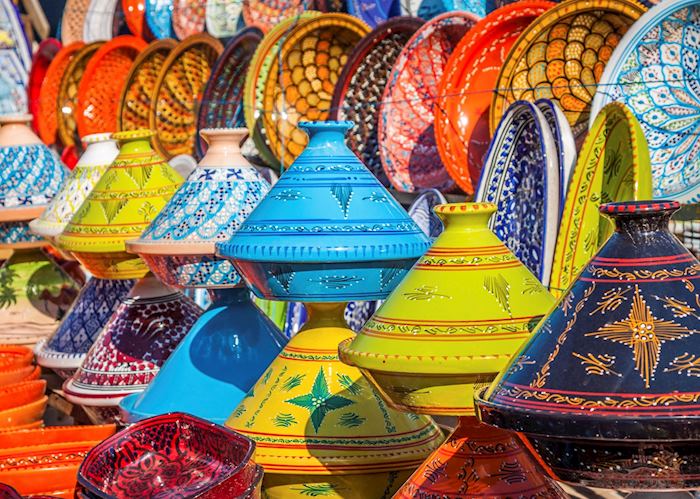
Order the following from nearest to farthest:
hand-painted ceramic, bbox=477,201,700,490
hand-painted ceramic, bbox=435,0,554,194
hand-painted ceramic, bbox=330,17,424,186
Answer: hand-painted ceramic, bbox=477,201,700,490
hand-painted ceramic, bbox=435,0,554,194
hand-painted ceramic, bbox=330,17,424,186

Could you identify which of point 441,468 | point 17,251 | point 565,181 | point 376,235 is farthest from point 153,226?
point 17,251

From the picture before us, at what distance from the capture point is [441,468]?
1.26 m

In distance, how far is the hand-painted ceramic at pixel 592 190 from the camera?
6.17 feet

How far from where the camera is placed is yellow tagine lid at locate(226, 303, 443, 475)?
5.00 ft

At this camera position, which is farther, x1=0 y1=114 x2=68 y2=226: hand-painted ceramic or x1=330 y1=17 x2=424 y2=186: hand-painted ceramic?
x1=330 y1=17 x2=424 y2=186: hand-painted ceramic

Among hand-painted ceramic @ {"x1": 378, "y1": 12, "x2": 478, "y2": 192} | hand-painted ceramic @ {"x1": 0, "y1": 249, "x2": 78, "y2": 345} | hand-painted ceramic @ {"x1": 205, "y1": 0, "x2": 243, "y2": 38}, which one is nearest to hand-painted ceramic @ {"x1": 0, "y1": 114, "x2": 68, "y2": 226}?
hand-painted ceramic @ {"x1": 0, "y1": 249, "x2": 78, "y2": 345}

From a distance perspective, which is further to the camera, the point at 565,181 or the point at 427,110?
the point at 427,110

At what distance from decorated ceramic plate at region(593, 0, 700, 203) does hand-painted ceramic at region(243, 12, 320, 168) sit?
140 centimetres

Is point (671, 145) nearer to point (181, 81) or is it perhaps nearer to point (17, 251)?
point (17, 251)

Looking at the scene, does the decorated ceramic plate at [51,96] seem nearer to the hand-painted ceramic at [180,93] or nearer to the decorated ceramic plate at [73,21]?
the decorated ceramic plate at [73,21]

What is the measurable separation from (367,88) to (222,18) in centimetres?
136

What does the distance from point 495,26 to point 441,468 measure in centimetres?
166

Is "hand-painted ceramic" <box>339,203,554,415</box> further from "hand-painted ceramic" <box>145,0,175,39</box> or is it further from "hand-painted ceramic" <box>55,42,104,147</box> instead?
"hand-painted ceramic" <box>55,42,104,147</box>

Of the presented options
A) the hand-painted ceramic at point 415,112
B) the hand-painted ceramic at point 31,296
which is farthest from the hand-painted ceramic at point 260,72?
the hand-painted ceramic at point 31,296
